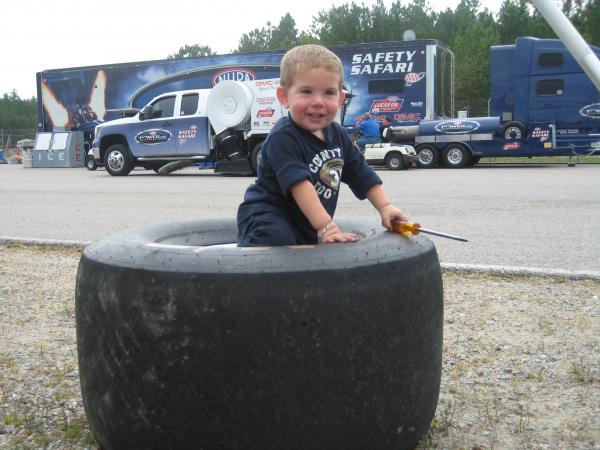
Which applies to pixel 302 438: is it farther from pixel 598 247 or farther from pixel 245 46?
pixel 245 46

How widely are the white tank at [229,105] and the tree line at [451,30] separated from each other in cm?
2937

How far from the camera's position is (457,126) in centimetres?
1880

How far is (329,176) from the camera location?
240 centimetres

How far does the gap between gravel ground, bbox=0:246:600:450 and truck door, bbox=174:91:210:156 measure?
12429 mm

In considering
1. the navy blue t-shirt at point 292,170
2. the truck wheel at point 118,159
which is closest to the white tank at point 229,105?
the truck wheel at point 118,159

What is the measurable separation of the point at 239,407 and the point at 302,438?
0.21 metres

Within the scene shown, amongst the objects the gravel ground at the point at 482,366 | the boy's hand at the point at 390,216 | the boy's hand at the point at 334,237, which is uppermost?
the boy's hand at the point at 390,216

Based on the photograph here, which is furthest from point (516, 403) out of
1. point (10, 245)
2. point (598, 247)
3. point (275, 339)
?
point (10, 245)

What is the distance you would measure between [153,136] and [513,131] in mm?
10410

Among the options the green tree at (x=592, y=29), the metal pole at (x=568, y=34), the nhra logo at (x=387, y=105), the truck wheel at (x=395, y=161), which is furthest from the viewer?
the green tree at (x=592, y=29)

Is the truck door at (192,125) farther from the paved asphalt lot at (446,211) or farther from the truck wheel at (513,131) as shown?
the truck wheel at (513,131)

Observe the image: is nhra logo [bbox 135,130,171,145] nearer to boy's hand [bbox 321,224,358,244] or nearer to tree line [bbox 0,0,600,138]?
boy's hand [bbox 321,224,358,244]

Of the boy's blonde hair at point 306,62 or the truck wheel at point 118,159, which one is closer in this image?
the boy's blonde hair at point 306,62

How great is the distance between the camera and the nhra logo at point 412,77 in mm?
19953
